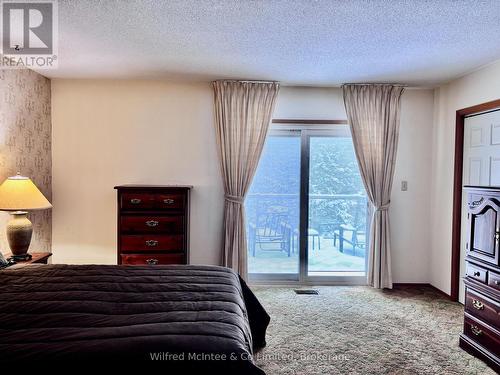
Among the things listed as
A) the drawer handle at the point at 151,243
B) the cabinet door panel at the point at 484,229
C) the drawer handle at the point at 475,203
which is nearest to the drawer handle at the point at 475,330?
the cabinet door panel at the point at 484,229

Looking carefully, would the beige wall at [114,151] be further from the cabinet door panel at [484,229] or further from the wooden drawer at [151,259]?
the cabinet door panel at [484,229]

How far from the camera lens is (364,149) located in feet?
13.5

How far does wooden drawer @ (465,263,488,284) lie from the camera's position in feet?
8.57

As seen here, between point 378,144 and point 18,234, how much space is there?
3.80 m

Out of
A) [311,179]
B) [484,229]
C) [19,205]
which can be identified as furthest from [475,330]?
[19,205]

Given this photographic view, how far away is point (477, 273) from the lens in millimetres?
2695

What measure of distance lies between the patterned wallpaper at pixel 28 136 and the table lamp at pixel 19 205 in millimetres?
321

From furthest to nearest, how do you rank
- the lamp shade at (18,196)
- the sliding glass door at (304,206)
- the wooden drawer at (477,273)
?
the sliding glass door at (304,206) → the lamp shade at (18,196) → the wooden drawer at (477,273)

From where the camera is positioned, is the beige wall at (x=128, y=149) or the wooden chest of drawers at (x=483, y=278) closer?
the wooden chest of drawers at (x=483, y=278)

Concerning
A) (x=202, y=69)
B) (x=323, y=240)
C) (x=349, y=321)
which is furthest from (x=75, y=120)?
(x=349, y=321)

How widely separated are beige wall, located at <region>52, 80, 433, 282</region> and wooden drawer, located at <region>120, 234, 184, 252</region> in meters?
0.56

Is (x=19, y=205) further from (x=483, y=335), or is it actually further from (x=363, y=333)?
(x=483, y=335)

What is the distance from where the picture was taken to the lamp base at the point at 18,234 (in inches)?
118

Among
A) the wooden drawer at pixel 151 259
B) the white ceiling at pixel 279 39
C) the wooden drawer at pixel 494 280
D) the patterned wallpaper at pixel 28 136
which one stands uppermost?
the white ceiling at pixel 279 39
